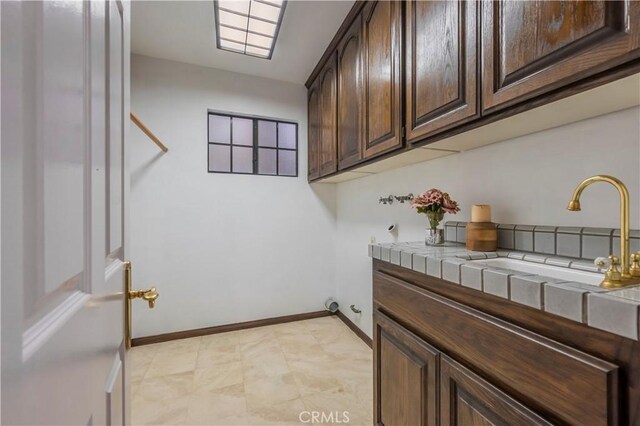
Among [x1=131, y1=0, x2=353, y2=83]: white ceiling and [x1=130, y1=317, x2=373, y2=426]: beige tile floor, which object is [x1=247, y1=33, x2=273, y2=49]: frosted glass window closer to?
[x1=131, y1=0, x2=353, y2=83]: white ceiling

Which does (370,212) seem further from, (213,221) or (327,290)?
(213,221)

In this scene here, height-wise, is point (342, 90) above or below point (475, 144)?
above

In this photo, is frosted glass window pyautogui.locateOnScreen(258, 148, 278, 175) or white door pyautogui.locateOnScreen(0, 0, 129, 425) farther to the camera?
frosted glass window pyautogui.locateOnScreen(258, 148, 278, 175)

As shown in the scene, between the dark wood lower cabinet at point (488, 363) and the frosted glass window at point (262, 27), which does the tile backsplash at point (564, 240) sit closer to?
the dark wood lower cabinet at point (488, 363)

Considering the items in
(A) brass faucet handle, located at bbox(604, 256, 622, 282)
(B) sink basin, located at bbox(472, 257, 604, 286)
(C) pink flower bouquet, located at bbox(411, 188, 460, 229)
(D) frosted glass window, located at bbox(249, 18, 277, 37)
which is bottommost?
(B) sink basin, located at bbox(472, 257, 604, 286)

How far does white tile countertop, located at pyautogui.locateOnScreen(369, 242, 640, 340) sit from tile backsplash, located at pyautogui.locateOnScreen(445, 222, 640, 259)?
0.04 metres

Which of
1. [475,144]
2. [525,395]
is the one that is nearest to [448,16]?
[475,144]

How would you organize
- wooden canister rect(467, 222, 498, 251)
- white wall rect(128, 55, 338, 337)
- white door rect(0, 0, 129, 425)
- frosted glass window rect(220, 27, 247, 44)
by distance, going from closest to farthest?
1. white door rect(0, 0, 129, 425)
2. wooden canister rect(467, 222, 498, 251)
3. frosted glass window rect(220, 27, 247, 44)
4. white wall rect(128, 55, 338, 337)

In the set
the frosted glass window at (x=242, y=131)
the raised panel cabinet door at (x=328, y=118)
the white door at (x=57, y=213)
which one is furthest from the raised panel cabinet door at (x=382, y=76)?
the frosted glass window at (x=242, y=131)

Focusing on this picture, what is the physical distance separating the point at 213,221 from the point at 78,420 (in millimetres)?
2358

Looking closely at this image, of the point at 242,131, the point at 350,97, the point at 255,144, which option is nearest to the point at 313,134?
the point at 255,144

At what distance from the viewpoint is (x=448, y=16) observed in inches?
41.2

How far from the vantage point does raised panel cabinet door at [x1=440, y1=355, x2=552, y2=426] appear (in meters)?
0.64

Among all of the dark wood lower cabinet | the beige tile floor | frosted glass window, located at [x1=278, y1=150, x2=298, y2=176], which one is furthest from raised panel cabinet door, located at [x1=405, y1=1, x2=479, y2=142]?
frosted glass window, located at [x1=278, y1=150, x2=298, y2=176]
